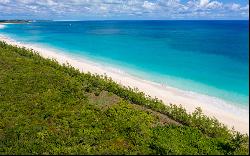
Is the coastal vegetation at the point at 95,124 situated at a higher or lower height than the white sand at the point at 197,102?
higher

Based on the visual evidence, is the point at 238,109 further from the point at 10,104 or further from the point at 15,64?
the point at 15,64

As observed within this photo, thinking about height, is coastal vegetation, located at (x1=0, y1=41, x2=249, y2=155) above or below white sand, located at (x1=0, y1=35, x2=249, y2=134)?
above

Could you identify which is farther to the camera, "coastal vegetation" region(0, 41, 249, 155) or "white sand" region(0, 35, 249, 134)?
"white sand" region(0, 35, 249, 134)

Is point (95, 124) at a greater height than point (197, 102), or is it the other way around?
point (95, 124)

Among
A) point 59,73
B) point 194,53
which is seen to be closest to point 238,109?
point 59,73

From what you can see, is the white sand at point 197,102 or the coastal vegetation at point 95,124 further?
the white sand at point 197,102

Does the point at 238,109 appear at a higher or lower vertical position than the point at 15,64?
lower

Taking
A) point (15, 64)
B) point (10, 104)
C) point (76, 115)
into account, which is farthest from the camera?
point (15, 64)

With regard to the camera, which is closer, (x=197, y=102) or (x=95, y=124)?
(x=95, y=124)
